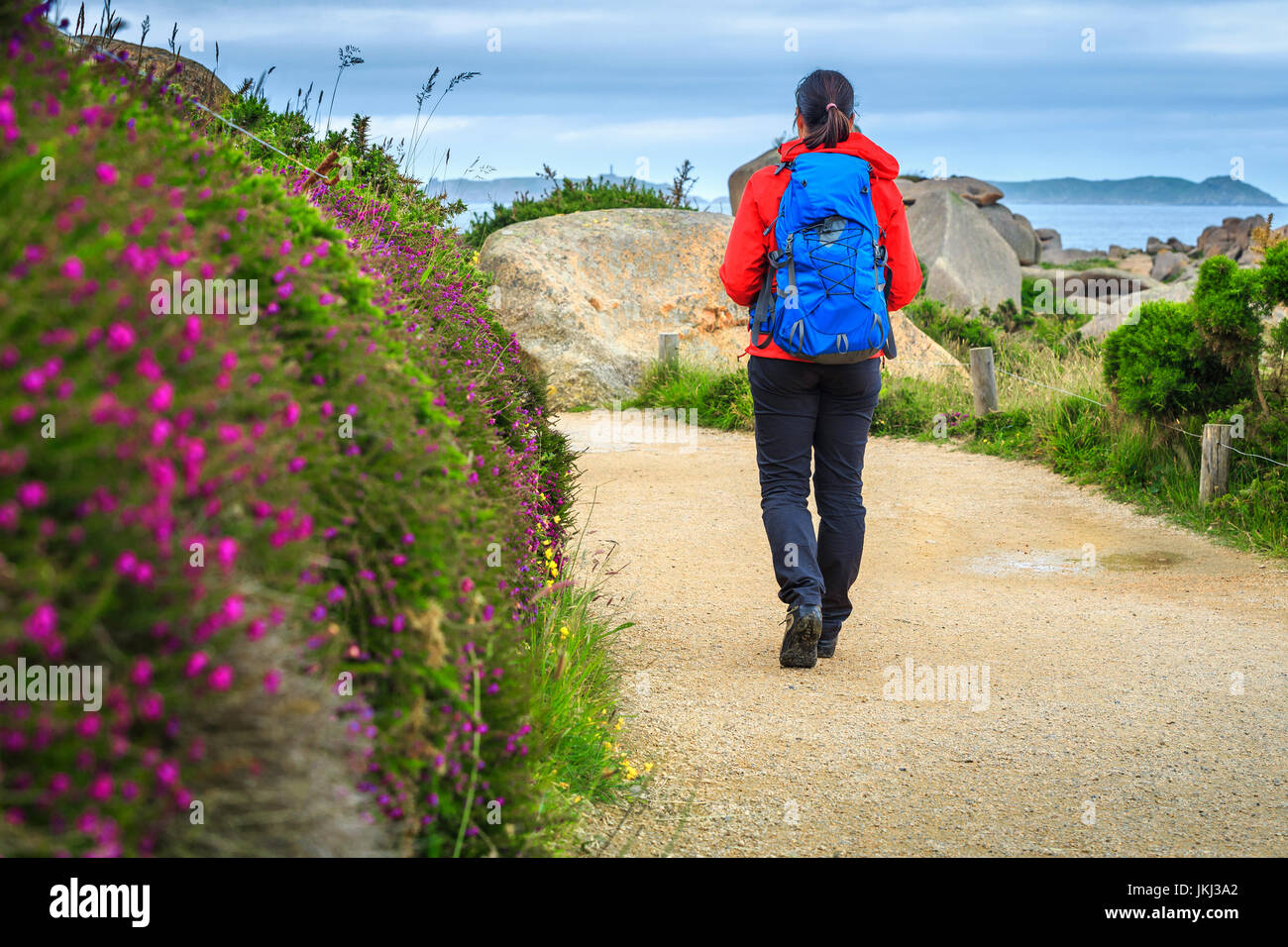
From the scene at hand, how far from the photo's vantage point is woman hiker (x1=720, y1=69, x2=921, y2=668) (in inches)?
183

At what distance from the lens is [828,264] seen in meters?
4.64

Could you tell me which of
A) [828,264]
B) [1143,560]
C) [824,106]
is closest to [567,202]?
[1143,560]

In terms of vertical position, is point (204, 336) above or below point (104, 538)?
above

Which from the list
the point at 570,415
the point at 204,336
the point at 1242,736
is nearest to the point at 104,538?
the point at 204,336

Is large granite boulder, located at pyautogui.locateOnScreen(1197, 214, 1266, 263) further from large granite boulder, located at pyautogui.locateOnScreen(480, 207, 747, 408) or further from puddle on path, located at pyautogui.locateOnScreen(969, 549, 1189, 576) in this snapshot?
puddle on path, located at pyautogui.locateOnScreen(969, 549, 1189, 576)

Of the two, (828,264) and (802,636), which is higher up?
(828,264)

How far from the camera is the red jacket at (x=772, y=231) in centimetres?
481

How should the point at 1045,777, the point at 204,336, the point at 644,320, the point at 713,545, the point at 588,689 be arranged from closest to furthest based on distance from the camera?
the point at 204,336
the point at 1045,777
the point at 588,689
the point at 713,545
the point at 644,320

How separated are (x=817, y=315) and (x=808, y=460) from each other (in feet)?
2.60

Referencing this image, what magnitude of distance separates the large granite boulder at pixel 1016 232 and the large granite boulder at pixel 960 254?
7590 mm

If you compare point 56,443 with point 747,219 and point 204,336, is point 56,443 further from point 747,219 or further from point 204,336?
point 747,219

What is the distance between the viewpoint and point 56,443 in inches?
57.6

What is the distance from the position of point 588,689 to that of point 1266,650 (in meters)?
3.56

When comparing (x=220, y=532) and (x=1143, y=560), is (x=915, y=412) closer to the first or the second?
(x=1143, y=560)
